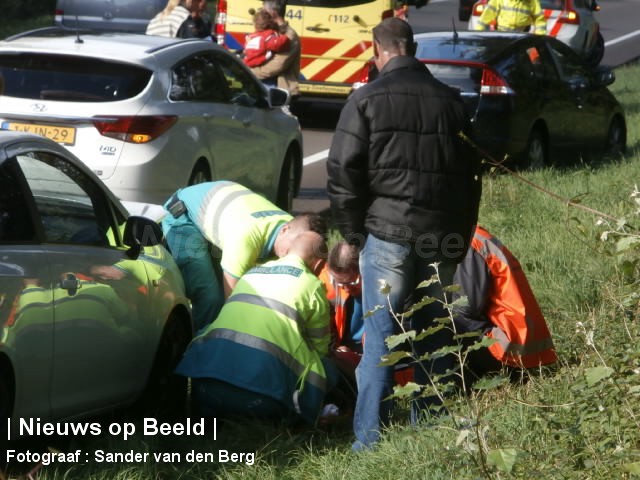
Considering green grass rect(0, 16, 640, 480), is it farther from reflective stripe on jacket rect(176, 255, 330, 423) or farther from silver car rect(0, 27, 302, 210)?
silver car rect(0, 27, 302, 210)

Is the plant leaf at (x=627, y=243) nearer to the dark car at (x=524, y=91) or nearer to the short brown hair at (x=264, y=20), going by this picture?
the dark car at (x=524, y=91)

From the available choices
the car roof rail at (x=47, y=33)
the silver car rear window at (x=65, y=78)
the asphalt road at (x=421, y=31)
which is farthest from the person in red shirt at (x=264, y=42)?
the silver car rear window at (x=65, y=78)

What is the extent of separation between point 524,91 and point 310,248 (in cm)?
686

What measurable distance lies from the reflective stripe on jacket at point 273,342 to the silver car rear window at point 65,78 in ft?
9.79

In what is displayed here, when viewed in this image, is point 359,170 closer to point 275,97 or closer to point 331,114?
point 275,97

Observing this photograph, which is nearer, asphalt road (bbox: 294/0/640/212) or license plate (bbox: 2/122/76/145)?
license plate (bbox: 2/122/76/145)

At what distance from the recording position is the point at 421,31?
30422 mm

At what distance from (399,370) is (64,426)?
5.43 feet

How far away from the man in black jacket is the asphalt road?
5852mm

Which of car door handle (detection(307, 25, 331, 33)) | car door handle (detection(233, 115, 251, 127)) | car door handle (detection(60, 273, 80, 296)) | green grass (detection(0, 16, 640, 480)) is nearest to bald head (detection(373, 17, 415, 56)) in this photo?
green grass (detection(0, 16, 640, 480))

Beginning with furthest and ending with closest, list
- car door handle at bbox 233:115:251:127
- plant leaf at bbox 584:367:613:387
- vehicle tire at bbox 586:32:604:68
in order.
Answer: vehicle tire at bbox 586:32:604:68 → car door handle at bbox 233:115:251:127 → plant leaf at bbox 584:367:613:387

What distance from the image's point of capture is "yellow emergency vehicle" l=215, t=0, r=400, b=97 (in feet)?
51.4

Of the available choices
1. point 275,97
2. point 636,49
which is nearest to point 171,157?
point 275,97

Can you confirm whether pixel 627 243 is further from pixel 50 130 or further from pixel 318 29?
pixel 318 29
